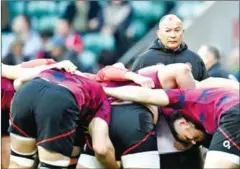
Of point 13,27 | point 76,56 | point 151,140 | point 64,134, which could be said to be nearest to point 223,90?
point 151,140

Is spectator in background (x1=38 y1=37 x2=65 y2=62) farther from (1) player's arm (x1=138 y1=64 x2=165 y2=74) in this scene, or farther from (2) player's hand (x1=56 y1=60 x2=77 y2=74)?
(2) player's hand (x1=56 y1=60 x2=77 y2=74)

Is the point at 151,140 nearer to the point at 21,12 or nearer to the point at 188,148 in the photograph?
the point at 188,148

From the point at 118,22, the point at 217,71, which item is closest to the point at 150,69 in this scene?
→ the point at 217,71

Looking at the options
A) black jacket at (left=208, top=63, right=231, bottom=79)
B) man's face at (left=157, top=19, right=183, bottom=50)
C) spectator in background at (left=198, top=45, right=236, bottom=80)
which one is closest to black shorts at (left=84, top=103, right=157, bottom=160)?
man's face at (left=157, top=19, right=183, bottom=50)

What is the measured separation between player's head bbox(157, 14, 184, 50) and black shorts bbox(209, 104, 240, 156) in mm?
1058

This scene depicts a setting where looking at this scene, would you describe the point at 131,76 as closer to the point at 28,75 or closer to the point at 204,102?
the point at 204,102

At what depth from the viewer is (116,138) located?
6.07 metres

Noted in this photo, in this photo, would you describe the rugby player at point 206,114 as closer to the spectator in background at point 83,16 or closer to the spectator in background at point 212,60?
the spectator in background at point 212,60

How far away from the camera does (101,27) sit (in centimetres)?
1159

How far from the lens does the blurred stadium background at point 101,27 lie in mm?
11125

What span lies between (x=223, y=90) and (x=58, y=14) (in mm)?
6187

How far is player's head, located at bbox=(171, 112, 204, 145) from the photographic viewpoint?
19.9ft

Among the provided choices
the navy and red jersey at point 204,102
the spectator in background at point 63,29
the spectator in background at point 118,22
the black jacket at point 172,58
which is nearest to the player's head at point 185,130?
the navy and red jersey at point 204,102

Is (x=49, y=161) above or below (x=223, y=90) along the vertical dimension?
below
